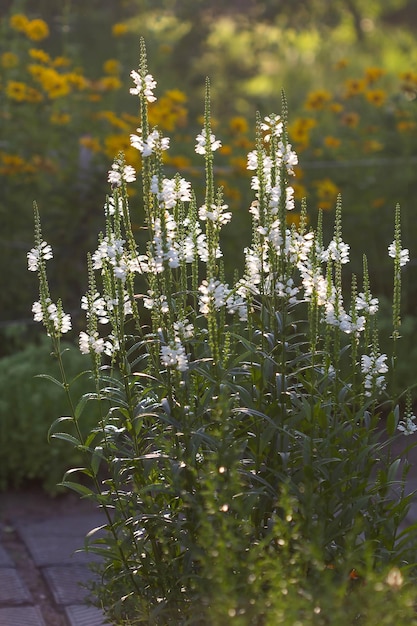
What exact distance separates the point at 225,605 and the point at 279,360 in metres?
0.83

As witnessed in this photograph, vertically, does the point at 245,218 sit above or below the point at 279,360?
above

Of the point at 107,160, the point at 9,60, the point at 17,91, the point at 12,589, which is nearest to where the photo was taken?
the point at 12,589

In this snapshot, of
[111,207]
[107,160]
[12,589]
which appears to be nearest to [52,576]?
[12,589]

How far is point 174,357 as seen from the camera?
6.63ft

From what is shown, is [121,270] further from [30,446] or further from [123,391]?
[30,446]

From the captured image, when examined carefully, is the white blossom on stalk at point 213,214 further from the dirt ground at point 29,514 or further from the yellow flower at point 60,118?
the yellow flower at point 60,118

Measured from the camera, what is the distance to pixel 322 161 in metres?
6.03

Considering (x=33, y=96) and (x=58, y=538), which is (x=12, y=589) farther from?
(x=33, y=96)

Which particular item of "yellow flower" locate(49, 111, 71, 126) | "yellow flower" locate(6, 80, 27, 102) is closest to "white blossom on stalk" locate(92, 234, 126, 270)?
"yellow flower" locate(49, 111, 71, 126)

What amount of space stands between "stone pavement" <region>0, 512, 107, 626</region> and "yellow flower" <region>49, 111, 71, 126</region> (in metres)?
2.42

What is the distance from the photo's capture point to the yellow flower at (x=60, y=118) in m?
A: 5.16

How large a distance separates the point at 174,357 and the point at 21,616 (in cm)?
113

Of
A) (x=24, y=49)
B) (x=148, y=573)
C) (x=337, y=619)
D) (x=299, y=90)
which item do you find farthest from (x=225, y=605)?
(x=299, y=90)

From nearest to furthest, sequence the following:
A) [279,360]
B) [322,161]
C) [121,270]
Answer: [121,270] → [279,360] → [322,161]
